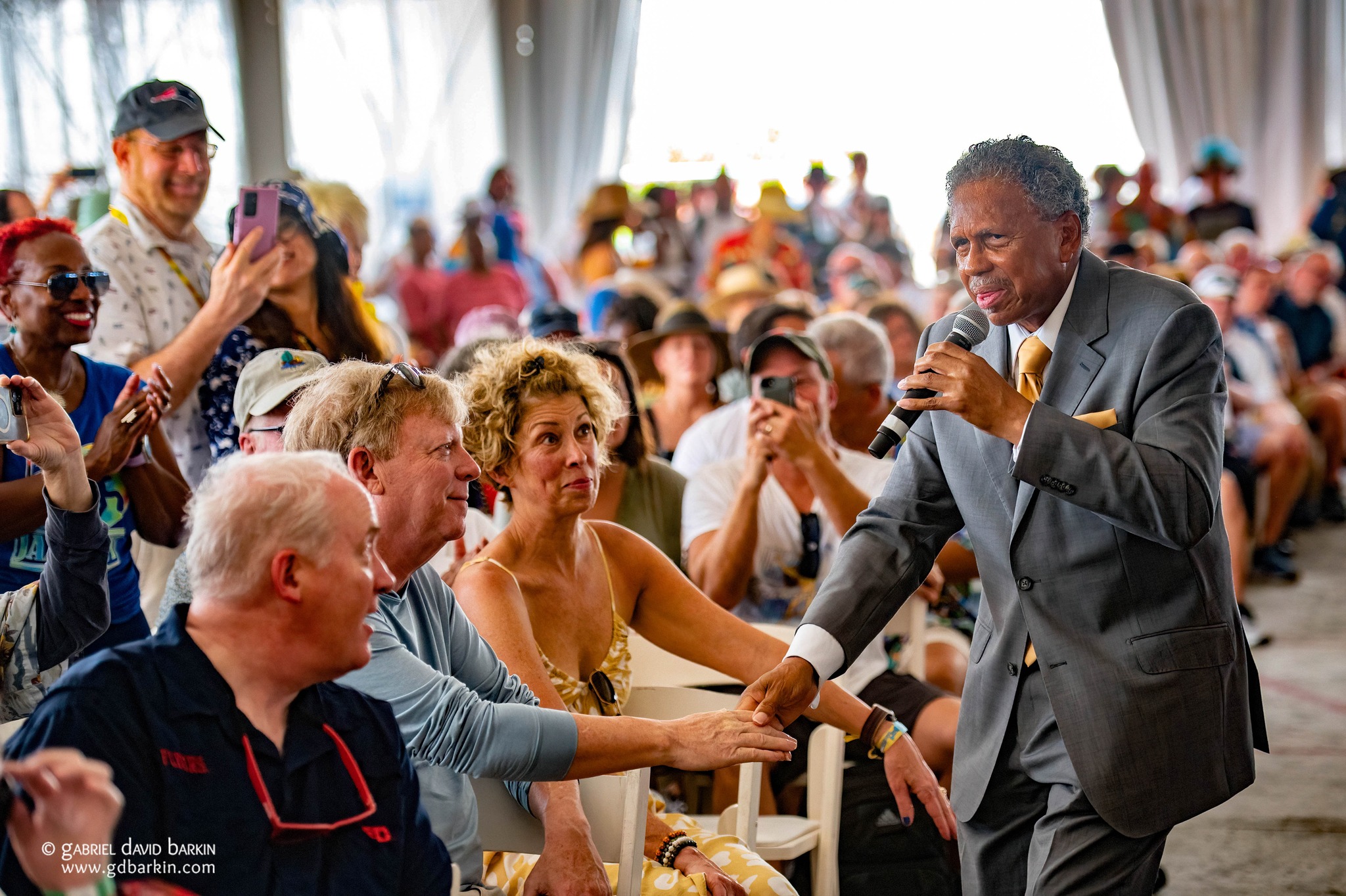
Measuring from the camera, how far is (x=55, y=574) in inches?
79.4


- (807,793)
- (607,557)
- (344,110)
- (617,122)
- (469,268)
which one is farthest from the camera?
(617,122)

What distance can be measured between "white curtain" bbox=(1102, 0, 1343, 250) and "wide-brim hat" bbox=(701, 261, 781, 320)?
727cm

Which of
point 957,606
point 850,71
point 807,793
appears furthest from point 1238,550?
point 850,71

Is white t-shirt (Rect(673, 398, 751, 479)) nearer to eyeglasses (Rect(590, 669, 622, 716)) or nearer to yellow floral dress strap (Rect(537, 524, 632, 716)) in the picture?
yellow floral dress strap (Rect(537, 524, 632, 716))

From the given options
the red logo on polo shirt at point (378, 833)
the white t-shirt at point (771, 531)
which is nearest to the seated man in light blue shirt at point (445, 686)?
the red logo on polo shirt at point (378, 833)

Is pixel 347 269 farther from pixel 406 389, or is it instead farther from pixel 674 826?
pixel 674 826

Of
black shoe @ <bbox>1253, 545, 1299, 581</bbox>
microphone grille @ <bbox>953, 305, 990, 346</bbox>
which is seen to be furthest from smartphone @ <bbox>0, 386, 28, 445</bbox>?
black shoe @ <bbox>1253, 545, 1299, 581</bbox>

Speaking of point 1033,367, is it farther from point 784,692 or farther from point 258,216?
→ point 258,216

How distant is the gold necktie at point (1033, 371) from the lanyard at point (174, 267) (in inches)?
81.6

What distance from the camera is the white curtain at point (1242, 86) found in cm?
1223

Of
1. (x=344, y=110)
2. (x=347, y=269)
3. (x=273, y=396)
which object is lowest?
(x=273, y=396)

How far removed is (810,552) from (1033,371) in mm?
A: 1527

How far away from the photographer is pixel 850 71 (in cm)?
1252

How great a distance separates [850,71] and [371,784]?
11.9m
